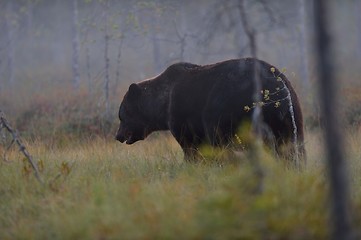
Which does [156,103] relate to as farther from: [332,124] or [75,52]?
[75,52]

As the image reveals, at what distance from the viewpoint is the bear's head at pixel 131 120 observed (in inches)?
425

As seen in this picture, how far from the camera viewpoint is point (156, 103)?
34.7 ft

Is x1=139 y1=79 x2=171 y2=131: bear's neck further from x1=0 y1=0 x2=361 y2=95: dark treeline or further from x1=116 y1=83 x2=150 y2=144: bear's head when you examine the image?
x1=0 y1=0 x2=361 y2=95: dark treeline

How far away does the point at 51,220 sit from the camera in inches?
247

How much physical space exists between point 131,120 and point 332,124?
6.48 m

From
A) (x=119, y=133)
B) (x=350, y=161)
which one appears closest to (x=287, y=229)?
(x=350, y=161)

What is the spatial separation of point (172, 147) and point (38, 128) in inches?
178

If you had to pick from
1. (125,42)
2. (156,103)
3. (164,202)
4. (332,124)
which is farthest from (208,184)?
(125,42)

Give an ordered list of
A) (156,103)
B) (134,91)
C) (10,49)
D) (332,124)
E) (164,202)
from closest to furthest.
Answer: (332,124) → (164,202) → (156,103) → (134,91) → (10,49)

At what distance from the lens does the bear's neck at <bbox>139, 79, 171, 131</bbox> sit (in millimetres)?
10469

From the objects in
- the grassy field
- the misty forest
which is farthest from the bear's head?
the grassy field

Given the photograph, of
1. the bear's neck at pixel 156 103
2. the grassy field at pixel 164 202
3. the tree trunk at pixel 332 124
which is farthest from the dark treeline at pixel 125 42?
the tree trunk at pixel 332 124

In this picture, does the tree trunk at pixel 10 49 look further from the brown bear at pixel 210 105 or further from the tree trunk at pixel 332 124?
the tree trunk at pixel 332 124

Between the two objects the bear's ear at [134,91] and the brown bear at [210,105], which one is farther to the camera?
the bear's ear at [134,91]
